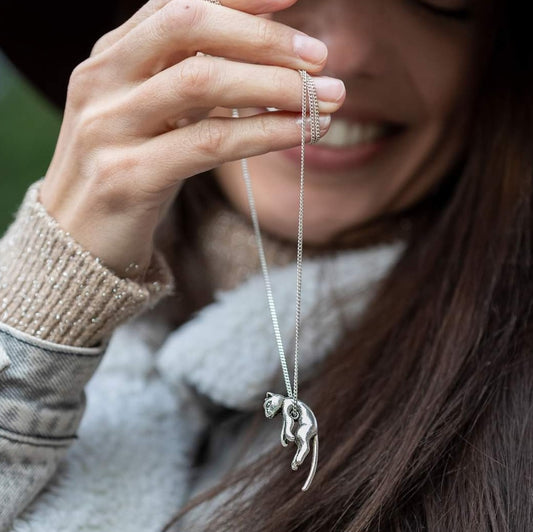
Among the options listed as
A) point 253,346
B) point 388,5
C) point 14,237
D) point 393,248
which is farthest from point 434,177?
point 14,237

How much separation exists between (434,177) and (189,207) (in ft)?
1.45

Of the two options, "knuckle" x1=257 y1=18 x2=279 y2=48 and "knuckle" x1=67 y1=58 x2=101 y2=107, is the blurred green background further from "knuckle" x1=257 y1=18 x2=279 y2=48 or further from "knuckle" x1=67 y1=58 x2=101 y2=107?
"knuckle" x1=257 y1=18 x2=279 y2=48

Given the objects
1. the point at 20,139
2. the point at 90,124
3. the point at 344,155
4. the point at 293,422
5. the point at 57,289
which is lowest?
the point at 20,139

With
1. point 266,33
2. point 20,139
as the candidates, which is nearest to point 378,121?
point 266,33

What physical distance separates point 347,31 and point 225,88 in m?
0.40

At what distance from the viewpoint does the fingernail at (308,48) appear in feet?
2.17

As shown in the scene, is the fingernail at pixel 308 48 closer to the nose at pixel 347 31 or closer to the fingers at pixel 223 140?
the fingers at pixel 223 140

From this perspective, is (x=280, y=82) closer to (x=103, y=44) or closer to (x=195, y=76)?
(x=195, y=76)

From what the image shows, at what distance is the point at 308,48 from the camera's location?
2.17 feet

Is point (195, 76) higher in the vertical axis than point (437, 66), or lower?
higher

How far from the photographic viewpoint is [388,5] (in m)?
1.00

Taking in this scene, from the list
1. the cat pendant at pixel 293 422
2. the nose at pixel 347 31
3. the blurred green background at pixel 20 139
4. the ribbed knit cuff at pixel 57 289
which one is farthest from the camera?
the blurred green background at pixel 20 139

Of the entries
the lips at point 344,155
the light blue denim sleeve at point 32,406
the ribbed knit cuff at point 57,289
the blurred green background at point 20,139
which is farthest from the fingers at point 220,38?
the blurred green background at point 20,139

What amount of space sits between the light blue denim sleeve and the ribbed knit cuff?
2 centimetres
